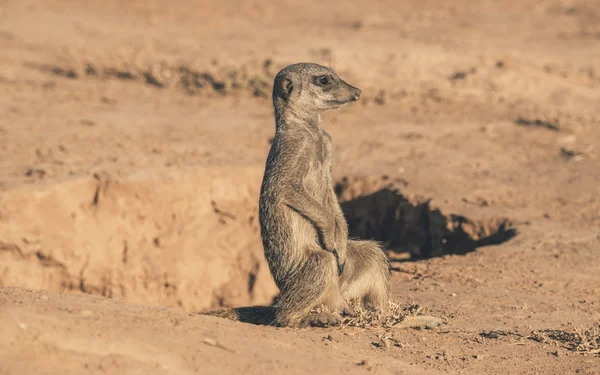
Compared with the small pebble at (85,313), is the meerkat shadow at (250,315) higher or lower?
lower

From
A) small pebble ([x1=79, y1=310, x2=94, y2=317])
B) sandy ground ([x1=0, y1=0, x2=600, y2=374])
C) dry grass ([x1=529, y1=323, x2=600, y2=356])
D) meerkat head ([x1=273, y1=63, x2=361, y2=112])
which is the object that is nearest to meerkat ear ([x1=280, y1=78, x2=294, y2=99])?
meerkat head ([x1=273, y1=63, x2=361, y2=112])

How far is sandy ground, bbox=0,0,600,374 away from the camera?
438 cm

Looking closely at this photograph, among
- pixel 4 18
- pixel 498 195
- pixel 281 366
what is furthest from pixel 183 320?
pixel 4 18

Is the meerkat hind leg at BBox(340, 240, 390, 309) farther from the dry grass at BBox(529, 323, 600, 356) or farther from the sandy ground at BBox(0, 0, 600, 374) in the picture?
the dry grass at BBox(529, 323, 600, 356)

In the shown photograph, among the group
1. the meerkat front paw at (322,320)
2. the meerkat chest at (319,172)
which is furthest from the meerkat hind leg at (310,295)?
the meerkat chest at (319,172)

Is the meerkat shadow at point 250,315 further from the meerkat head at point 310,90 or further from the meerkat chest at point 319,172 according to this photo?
the meerkat head at point 310,90

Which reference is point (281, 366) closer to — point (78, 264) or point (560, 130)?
point (78, 264)

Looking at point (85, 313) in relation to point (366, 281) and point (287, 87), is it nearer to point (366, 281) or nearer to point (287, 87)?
point (366, 281)

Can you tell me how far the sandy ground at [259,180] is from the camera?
4.38 meters

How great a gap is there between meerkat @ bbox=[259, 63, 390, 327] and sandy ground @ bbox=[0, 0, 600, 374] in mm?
342

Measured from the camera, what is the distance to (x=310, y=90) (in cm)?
533

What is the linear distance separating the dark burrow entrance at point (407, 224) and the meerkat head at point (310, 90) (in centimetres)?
252

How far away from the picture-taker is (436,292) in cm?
595

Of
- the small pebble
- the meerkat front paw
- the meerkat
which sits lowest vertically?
the meerkat front paw
